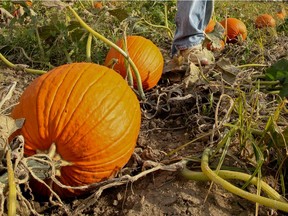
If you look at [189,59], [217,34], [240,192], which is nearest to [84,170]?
[240,192]

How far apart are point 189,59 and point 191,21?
54 cm

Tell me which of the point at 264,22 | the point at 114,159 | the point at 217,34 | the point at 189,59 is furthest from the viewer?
the point at 264,22

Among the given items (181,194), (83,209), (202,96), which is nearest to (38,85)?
(83,209)

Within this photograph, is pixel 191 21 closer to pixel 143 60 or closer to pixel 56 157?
pixel 143 60

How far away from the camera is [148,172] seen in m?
1.71

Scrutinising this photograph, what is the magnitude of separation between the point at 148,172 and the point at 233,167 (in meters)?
0.34

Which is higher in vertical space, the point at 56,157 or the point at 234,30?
the point at 56,157

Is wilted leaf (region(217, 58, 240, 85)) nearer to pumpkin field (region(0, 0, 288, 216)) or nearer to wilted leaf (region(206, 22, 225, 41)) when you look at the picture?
pumpkin field (region(0, 0, 288, 216))

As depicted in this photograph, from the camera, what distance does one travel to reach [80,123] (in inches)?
65.7

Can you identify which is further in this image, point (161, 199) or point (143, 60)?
point (143, 60)

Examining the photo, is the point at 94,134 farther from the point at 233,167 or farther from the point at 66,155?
the point at 233,167

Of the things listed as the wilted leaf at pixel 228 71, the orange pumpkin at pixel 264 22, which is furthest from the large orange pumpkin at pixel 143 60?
the orange pumpkin at pixel 264 22

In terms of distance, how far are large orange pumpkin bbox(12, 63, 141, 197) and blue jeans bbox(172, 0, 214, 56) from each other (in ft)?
5.47

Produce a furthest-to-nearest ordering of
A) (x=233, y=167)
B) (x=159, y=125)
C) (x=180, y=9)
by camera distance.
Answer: (x=180, y=9)
(x=159, y=125)
(x=233, y=167)
